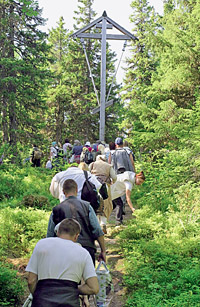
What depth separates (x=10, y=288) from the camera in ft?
15.3

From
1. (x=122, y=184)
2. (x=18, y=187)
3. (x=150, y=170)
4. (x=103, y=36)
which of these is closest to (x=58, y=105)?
(x=103, y=36)

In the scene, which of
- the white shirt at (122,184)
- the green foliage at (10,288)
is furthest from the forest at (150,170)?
the white shirt at (122,184)

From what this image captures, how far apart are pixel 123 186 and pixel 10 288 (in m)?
4.50

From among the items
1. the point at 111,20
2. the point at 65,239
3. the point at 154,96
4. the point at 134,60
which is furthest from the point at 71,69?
the point at 65,239

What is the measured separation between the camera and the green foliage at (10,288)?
4.63 metres

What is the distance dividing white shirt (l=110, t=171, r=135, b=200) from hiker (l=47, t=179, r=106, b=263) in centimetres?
451

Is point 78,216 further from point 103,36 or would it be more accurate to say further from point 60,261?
point 103,36

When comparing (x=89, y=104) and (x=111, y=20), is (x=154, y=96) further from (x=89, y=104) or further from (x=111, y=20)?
(x=89, y=104)

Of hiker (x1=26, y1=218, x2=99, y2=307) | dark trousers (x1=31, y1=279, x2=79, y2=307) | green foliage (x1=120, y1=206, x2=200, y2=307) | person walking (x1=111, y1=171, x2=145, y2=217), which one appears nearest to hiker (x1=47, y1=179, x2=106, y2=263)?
hiker (x1=26, y1=218, x2=99, y2=307)

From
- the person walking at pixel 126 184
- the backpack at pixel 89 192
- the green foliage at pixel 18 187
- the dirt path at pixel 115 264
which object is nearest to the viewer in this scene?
the backpack at pixel 89 192

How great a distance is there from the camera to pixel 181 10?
13.7 meters

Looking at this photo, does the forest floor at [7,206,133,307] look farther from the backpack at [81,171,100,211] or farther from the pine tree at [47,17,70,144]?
the pine tree at [47,17,70,144]

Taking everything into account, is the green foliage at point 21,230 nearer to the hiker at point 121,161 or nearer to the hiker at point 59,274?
the hiker at point 121,161

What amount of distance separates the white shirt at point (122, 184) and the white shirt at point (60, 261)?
5.56 metres
